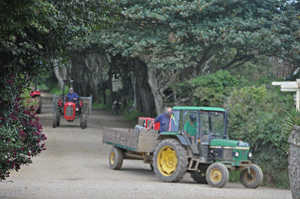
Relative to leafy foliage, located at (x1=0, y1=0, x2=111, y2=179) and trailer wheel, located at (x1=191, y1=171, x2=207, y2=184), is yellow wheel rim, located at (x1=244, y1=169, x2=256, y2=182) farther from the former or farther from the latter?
leafy foliage, located at (x1=0, y1=0, x2=111, y2=179)

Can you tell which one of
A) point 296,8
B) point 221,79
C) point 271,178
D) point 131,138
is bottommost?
point 271,178

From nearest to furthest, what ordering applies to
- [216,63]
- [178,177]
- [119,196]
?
1. [119,196]
2. [178,177]
3. [216,63]

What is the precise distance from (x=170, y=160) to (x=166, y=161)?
0.12m

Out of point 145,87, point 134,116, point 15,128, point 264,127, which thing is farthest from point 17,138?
point 134,116

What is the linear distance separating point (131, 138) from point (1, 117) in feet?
22.6

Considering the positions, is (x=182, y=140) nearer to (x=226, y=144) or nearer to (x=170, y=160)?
(x=170, y=160)

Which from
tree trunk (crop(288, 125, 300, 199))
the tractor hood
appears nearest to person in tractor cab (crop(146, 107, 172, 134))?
the tractor hood

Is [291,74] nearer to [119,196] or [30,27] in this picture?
[119,196]

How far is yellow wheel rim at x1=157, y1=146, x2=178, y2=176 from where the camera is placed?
535 inches

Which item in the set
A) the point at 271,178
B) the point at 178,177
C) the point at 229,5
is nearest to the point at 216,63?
the point at 229,5

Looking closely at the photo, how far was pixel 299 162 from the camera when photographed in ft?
25.5

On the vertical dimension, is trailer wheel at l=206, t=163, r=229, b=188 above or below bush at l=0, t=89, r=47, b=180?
below

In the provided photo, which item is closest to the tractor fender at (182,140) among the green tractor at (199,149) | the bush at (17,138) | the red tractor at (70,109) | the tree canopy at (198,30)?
the green tractor at (199,149)

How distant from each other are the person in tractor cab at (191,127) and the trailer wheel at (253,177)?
1710 millimetres
